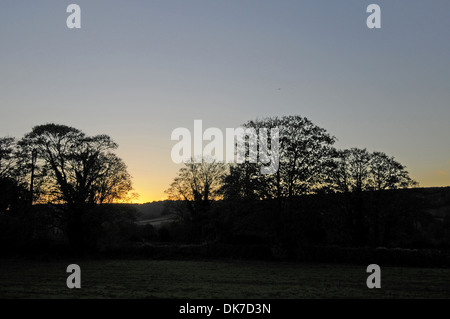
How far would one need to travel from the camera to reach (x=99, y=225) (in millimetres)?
45531

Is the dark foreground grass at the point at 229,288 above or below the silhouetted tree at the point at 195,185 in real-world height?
below

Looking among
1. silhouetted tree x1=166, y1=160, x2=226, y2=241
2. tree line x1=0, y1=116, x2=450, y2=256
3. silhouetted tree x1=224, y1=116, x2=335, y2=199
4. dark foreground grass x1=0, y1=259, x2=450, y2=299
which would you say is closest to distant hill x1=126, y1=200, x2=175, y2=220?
silhouetted tree x1=166, y1=160, x2=226, y2=241

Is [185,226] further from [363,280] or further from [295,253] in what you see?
[363,280]

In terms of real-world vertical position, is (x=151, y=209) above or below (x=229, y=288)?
below

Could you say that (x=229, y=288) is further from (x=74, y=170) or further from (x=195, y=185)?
(x=195, y=185)

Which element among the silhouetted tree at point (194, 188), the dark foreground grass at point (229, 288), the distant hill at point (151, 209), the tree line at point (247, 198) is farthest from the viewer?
the distant hill at point (151, 209)

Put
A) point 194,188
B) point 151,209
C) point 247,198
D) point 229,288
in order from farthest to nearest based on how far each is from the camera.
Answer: point 151,209
point 194,188
point 247,198
point 229,288

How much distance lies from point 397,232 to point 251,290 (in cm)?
3787

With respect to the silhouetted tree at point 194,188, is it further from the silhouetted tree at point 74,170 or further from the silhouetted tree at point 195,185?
the silhouetted tree at point 74,170

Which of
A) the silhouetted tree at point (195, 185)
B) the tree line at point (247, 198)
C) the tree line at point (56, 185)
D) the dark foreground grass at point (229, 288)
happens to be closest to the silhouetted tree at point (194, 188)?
the silhouetted tree at point (195, 185)

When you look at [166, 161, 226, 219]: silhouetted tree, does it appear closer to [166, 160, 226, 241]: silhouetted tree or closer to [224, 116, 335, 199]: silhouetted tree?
[166, 160, 226, 241]: silhouetted tree

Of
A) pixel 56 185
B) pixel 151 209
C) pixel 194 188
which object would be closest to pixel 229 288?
pixel 56 185
